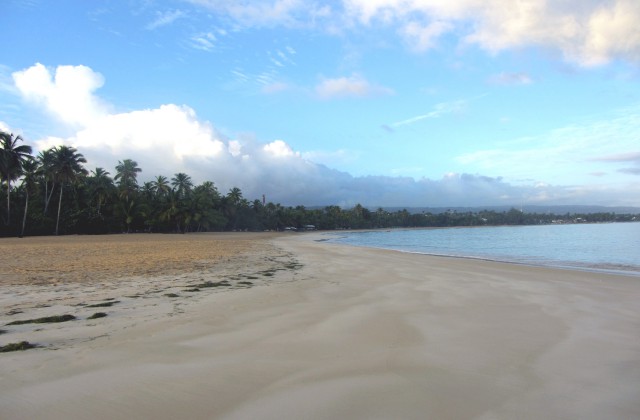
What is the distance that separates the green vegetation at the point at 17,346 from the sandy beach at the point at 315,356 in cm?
14

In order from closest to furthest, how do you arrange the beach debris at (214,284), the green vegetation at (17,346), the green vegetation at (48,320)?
1. the green vegetation at (17,346)
2. the green vegetation at (48,320)
3. the beach debris at (214,284)

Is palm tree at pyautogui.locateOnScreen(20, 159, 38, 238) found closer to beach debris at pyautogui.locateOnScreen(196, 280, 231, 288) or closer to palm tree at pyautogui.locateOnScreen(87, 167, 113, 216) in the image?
palm tree at pyautogui.locateOnScreen(87, 167, 113, 216)

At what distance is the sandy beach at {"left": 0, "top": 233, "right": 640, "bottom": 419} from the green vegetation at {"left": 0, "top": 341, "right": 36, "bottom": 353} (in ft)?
0.47

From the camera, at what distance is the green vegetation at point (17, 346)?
15.5 ft

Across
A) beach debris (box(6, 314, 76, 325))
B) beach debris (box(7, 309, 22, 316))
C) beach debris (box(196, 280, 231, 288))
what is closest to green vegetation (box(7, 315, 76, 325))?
beach debris (box(6, 314, 76, 325))

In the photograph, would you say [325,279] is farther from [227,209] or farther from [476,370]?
[227,209]

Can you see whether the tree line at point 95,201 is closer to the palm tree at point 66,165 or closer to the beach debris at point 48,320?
the palm tree at point 66,165

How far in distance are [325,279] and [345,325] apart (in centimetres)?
637

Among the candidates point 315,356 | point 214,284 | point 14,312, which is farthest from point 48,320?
point 214,284

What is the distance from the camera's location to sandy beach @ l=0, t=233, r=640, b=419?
3.48 m

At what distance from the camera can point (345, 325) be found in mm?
6473

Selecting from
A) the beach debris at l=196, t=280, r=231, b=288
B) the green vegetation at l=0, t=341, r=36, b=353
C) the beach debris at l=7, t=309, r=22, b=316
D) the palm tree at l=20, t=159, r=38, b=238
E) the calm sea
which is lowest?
the calm sea

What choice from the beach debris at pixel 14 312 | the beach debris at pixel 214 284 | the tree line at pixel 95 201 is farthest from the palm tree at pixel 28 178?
the beach debris at pixel 14 312

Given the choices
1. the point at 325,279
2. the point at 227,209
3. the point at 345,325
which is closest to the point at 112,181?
the point at 227,209
